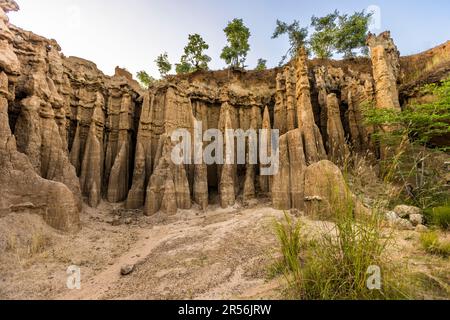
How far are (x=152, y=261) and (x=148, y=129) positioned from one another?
8.12m

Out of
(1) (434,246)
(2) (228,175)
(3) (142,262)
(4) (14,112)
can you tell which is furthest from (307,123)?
(4) (14,112)

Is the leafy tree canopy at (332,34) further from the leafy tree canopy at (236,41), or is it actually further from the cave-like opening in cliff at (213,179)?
the cave-like opening in cliff at (213,179)

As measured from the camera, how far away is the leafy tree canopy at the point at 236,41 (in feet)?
66.4

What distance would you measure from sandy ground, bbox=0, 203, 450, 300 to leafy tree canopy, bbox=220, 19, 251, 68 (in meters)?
17.7

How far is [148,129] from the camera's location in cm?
1164

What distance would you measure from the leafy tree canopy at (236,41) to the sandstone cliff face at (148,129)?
23.3 feet

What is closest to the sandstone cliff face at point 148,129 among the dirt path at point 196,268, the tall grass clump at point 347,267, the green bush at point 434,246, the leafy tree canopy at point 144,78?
the dirt path at point 196,268

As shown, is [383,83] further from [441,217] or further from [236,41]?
[236,41]

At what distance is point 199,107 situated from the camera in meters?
13.4

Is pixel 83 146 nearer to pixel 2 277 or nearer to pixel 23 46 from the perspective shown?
pixel 23 46

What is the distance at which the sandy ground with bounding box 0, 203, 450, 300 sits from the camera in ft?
11.1

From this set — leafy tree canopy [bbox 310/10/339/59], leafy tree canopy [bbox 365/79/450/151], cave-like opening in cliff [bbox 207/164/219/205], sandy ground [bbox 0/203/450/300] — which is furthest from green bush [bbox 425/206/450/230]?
leafy tree canopy [bbox 310/10/339/59]

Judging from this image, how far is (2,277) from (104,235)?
2.97 meters

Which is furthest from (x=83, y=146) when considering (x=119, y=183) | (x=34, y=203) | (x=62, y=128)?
(x=34, y=203)
